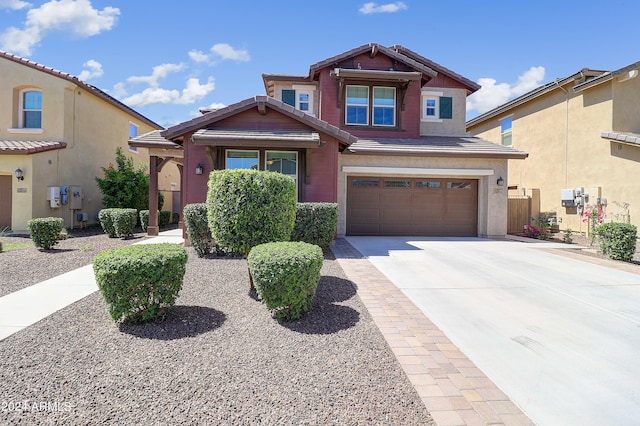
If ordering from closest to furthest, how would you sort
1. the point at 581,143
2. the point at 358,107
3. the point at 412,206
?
the point at 412,206 < the point at 581,143 < the point at 358,107

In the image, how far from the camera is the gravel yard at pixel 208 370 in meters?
2.57

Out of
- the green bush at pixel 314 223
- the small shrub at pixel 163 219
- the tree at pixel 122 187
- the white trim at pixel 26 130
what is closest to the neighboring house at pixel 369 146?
the green bush at pixel 314 223

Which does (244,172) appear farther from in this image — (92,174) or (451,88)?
(92,174)

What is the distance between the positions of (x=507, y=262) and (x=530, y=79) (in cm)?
4896

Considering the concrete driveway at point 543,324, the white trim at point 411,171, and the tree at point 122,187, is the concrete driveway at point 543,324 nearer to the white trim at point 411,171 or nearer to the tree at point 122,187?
the white trim at point 411,171

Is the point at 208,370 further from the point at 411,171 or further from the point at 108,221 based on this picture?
the point at 411,171

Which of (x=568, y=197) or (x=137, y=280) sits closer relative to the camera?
(x=137, y=280)

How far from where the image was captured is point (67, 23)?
16672 mm

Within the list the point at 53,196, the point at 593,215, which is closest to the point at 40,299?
the point at 53,196

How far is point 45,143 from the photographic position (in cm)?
1380

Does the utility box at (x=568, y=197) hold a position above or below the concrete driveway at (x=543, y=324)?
above

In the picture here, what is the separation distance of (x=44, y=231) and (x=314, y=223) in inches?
292

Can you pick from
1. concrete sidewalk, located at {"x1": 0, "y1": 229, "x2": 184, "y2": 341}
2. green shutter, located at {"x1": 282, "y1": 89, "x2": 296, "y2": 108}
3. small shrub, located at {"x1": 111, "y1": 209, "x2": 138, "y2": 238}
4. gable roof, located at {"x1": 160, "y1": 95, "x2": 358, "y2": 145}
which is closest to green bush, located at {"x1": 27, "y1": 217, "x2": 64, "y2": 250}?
small shrub, located at {"x1": 111, "y1": 209, "x2": 138, "y2": 238}

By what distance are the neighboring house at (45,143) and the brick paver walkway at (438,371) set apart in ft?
48.9
